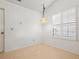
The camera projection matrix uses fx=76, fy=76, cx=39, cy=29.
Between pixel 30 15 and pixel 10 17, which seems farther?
pixel 30 15

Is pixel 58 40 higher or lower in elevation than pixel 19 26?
lower

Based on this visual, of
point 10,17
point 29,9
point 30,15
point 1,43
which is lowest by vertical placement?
point 1,43

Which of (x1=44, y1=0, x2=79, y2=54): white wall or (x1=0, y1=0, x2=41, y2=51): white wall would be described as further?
(x1=0, y1=0, x2=41, y2=51): white wall

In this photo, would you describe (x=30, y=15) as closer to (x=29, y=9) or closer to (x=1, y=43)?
(x=29, y=9)

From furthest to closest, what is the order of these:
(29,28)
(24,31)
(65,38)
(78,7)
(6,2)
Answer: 1. (29,28)
2. (24,31)
3. (65,38)
4. (6,2)
5. (78,7)

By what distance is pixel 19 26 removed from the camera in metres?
4.76

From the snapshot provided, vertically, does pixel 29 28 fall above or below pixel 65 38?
above

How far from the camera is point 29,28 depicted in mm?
5500

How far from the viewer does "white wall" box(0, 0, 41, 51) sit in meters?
4.13

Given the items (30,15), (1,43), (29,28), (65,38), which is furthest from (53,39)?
(1,43)

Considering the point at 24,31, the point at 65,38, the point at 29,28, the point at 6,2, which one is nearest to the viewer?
the point at 6,2

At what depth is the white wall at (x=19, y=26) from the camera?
13.6ft

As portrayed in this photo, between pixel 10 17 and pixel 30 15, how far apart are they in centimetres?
166

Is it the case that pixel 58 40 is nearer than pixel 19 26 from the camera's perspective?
No
